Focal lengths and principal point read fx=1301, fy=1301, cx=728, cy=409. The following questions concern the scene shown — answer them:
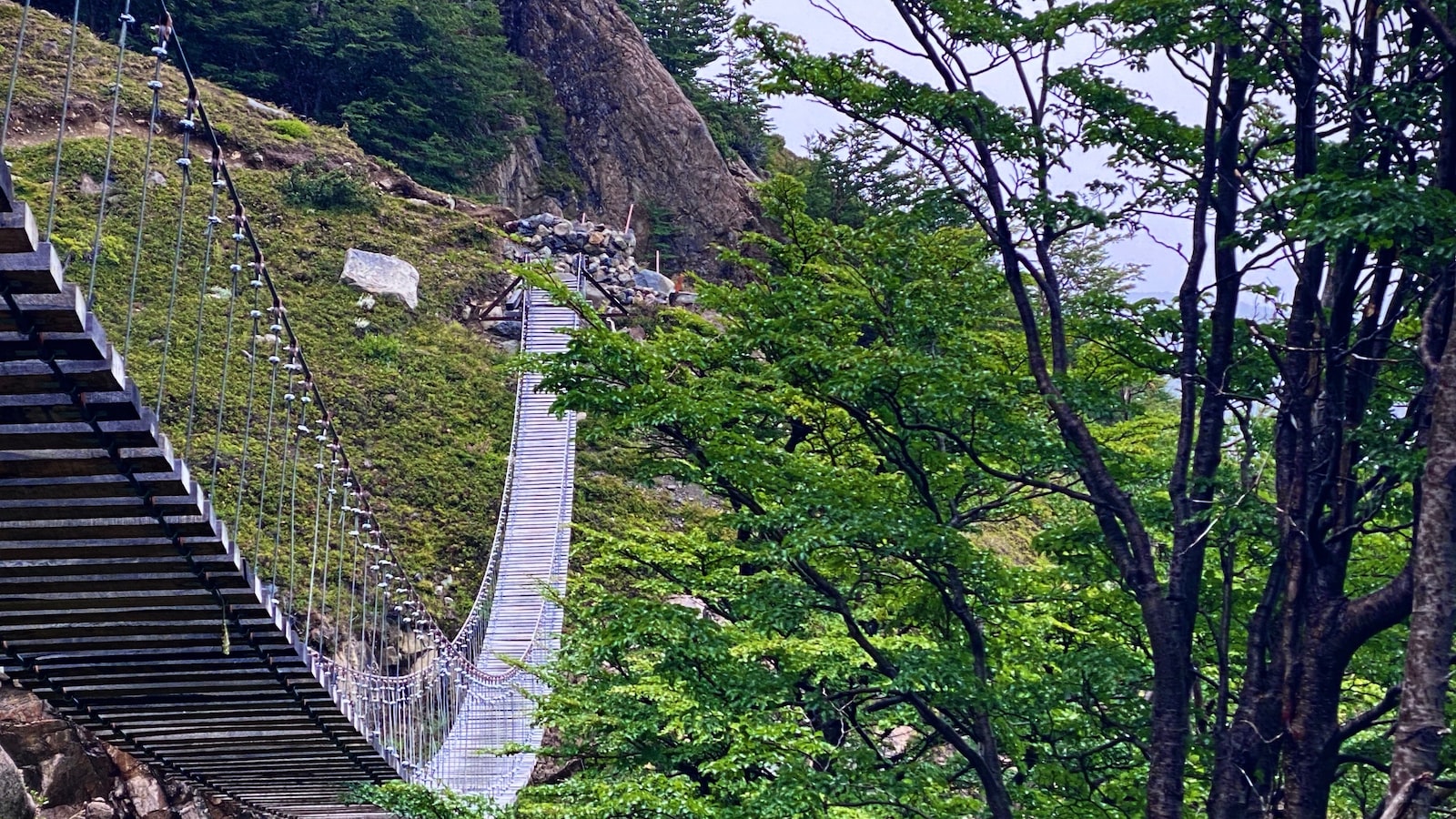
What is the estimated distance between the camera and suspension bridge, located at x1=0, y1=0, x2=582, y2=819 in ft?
12.8

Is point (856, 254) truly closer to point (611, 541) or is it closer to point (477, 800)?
point (611, 541)

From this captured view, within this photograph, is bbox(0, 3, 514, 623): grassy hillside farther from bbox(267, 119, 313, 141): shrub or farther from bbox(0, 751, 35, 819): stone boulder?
bbox(0, 751, 35, 819): stone boulder

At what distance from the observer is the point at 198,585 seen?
5137mm

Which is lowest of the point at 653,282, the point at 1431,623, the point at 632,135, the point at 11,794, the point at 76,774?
the point at 76,774

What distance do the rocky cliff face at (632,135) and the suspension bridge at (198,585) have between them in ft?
30.4

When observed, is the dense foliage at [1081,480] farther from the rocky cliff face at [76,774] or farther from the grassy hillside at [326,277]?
the grassy hillside at [326,277]

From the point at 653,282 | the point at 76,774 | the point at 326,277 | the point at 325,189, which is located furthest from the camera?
the point at 653,282

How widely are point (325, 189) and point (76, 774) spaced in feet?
39.0

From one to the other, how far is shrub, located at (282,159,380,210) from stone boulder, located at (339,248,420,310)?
1.13m

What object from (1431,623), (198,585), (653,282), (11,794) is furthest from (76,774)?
(653,282)

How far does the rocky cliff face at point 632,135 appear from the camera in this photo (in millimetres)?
21828

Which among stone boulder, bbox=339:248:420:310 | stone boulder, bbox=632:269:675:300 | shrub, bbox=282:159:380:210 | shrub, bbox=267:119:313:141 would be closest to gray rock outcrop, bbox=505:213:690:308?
stone boulder, bbox=632:269:675:300

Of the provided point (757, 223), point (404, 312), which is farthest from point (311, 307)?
point (757, 223)

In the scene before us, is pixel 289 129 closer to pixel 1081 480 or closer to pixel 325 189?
pixel 325 189
